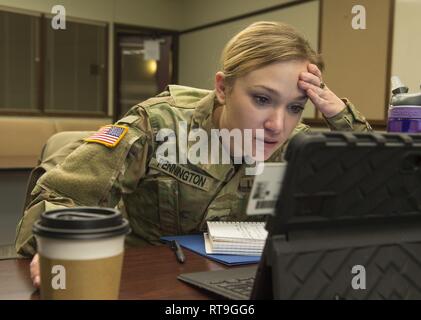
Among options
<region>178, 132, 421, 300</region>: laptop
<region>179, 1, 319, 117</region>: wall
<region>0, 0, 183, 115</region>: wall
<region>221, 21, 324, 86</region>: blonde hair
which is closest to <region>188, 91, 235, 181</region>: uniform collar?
<region>221, 21, 324, 86</region>: blonde hair

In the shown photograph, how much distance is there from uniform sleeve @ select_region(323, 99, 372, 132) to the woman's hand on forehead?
0.01m

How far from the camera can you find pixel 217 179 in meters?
1.30

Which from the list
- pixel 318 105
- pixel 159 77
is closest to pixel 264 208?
pixel 318 105

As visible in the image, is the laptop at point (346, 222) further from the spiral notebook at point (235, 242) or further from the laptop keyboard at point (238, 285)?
the spiral notebook at point (235, 242)

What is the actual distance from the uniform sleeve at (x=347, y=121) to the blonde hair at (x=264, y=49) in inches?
8.9

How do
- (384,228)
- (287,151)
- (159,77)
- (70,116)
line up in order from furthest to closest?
(159,77)
(70,116)
(384,228)
(287,151)

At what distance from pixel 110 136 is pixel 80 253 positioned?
639mm

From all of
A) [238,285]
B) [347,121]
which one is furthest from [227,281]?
[347,121]

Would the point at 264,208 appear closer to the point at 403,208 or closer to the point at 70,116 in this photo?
the point at 403,208

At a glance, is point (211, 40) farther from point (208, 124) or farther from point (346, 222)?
point (346, 222)

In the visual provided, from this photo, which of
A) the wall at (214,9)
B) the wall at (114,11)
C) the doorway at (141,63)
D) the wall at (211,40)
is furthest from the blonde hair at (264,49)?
the doorway at (141,63)

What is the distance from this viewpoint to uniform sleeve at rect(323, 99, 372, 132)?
1421 mm

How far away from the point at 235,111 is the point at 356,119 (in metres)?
0.43

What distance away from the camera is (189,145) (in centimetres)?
134
